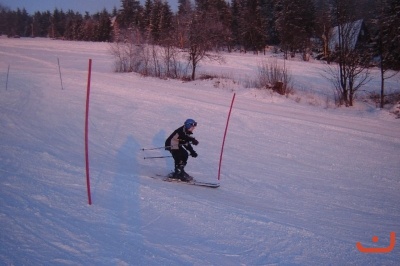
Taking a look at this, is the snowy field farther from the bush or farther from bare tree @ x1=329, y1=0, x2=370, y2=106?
the bush

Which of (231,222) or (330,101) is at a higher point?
(330,101)

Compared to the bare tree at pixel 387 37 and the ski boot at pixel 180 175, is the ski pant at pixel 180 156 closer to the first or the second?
the ski boot at pixel 180 175

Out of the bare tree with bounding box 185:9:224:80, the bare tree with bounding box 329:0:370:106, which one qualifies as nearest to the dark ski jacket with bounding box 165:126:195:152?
the bare tree with bounding box 329:0:370:106

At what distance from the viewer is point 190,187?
8008mm

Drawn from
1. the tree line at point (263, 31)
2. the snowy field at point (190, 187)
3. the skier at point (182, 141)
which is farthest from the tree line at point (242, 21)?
the skier at point (182, 141)

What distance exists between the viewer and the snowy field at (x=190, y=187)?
15.3 feet

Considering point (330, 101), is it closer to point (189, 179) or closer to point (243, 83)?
point (243, 83)

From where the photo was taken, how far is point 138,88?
22172mm

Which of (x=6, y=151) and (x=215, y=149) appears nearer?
(x=6, y=151)

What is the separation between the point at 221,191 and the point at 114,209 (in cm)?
347

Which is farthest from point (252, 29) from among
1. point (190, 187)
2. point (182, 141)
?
point (190, 187)

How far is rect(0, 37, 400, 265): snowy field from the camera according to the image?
4.66m

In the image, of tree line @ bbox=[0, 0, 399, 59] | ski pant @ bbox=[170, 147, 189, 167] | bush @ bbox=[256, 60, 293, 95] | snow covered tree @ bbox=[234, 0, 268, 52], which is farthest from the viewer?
snow covered tree @ bbox=[234, 0, 268, 52]

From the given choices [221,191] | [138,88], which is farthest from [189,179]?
[138,88]
